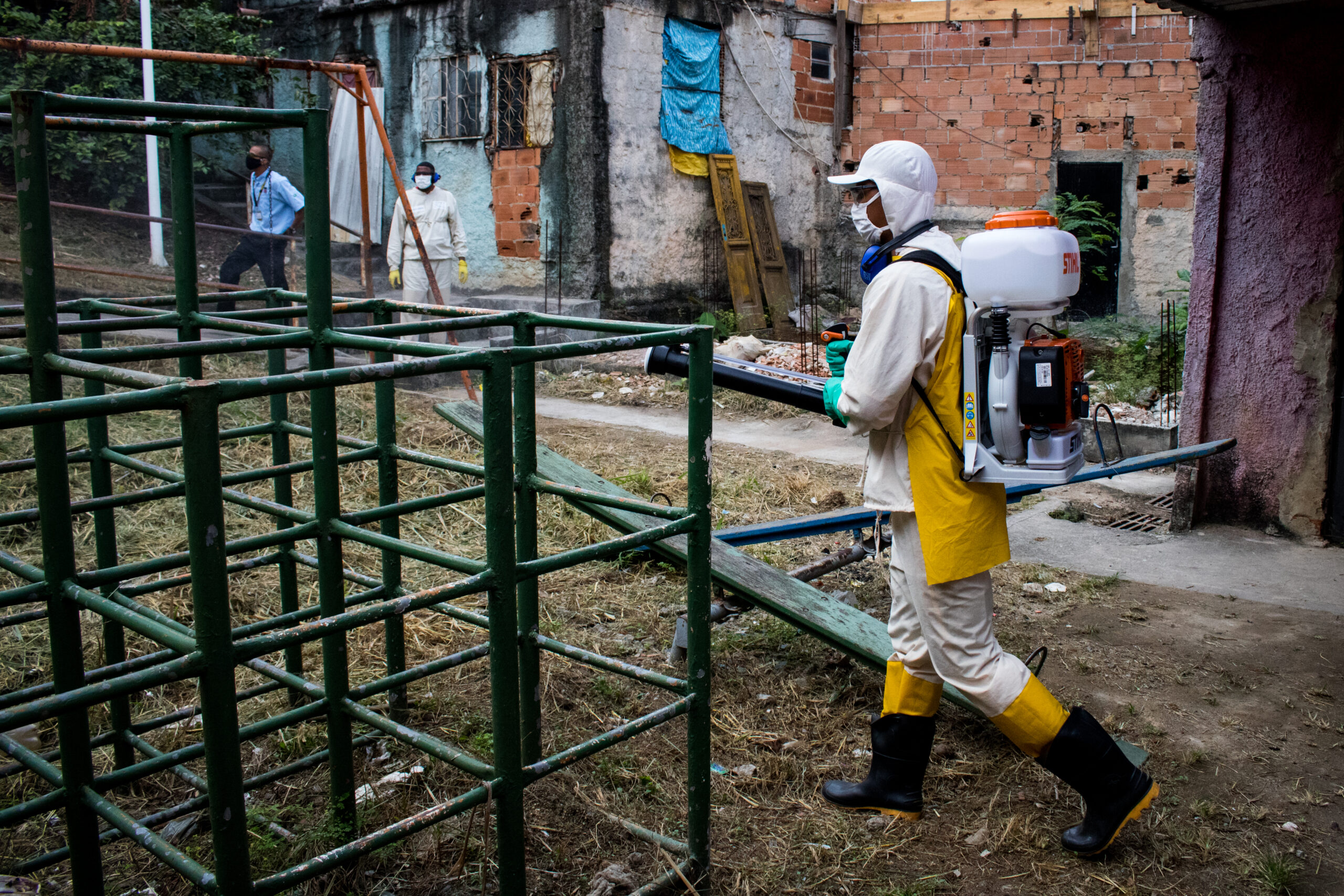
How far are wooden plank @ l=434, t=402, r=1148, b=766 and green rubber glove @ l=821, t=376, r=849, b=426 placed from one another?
0.74 m

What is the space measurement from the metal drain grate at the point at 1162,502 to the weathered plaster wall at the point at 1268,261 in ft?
1.78

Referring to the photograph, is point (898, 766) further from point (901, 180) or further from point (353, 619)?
point (353, 619)

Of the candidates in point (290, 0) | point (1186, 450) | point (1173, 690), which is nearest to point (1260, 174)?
point (1186, 450)

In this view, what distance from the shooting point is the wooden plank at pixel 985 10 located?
1173cm

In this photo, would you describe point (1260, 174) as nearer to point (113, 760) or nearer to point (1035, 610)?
point (1035, 610)

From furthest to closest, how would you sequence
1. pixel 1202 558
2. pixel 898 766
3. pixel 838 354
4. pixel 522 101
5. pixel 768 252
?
pixel 768 252 < pixel 522 101 < pixel 1202 558 < pixel 838 354 < pixel 898 766

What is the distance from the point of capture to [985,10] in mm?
12305

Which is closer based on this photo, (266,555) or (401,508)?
(401,508)

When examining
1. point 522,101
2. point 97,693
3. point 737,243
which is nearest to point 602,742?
point 97,693

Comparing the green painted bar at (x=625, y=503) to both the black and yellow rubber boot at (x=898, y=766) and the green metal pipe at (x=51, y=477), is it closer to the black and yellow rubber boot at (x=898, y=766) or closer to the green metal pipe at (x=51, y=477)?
the black and yellow rubber boot at (x=898, y=766)

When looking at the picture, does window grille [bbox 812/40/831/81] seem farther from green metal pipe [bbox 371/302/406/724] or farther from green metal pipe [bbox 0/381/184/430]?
green metal pipe [bbox 0/381/184/430]

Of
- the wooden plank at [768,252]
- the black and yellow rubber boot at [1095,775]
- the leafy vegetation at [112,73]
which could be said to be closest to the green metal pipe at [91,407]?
the black and yellow rubber boot at [1095,775]

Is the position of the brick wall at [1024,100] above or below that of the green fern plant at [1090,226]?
above

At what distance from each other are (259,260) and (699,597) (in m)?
8.50
